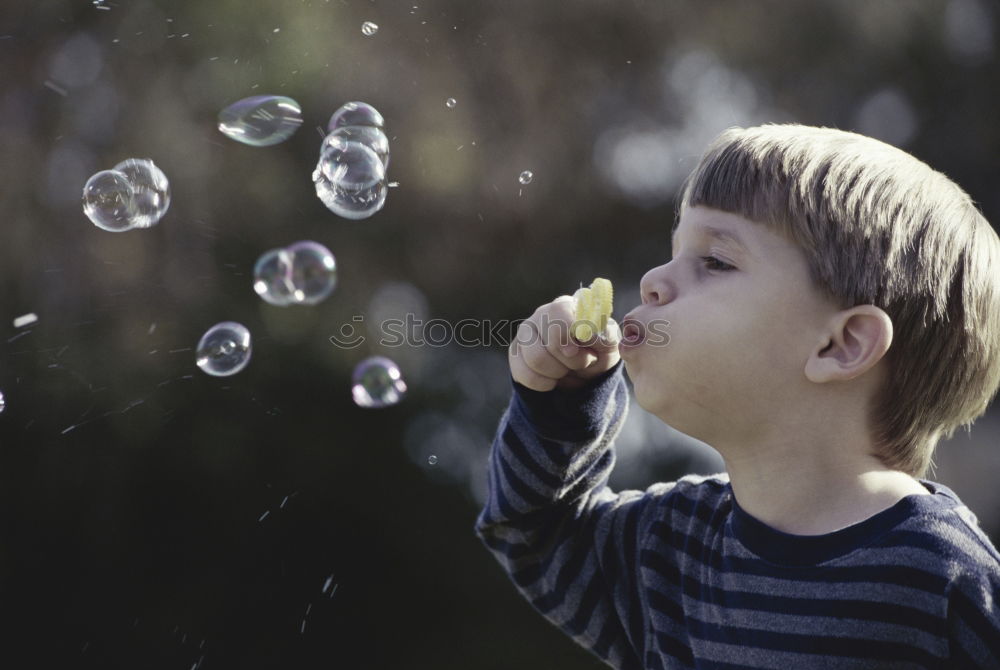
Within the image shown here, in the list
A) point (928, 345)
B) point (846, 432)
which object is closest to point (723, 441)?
point (846, 432)

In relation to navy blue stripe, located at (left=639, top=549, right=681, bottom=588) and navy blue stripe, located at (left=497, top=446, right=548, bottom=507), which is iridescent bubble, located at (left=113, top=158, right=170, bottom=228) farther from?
navy blue stripe, located at (left=639, top=549, right=681, bottom=588)

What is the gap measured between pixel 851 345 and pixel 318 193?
3.48ft

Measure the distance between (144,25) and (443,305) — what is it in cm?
129

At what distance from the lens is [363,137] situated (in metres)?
1.86

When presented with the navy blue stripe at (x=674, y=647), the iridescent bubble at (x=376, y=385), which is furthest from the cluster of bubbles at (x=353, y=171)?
the navy blue stripe at (x=674, y=647)

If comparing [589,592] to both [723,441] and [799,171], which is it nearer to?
[723,441]

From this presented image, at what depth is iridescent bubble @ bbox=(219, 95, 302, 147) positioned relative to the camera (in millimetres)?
1902

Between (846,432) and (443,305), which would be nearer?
(846,432)

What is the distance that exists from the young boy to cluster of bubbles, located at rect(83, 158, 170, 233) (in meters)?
0.96

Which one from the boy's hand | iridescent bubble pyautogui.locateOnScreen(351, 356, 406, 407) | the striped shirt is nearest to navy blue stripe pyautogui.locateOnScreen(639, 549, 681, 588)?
the striped shirt

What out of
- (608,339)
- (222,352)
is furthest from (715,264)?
(222,352)

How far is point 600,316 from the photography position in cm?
131

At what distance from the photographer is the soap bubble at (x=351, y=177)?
1.83 metres

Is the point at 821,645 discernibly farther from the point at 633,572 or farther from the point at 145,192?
the point at 145,192
